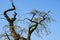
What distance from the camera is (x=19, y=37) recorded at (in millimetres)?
13289

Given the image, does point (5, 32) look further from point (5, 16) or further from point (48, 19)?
point (48, 19)

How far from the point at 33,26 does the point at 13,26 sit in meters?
1.42

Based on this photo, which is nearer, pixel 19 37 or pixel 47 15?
pixel 19 37

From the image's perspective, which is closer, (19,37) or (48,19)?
(19,37)

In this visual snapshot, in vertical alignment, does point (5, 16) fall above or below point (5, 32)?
above

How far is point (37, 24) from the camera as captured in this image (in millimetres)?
13891

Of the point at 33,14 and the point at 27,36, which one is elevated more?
the point at 33,14

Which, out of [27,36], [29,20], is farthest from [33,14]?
[27,36]

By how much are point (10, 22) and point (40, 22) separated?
2.16 meters

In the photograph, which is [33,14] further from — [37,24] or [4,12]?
[4,12]

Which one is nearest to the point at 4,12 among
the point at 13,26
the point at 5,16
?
the point at 5,16

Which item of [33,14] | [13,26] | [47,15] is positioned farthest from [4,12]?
[47,15]

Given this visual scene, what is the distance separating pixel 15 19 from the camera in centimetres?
1378

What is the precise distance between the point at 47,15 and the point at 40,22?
0.75 m
